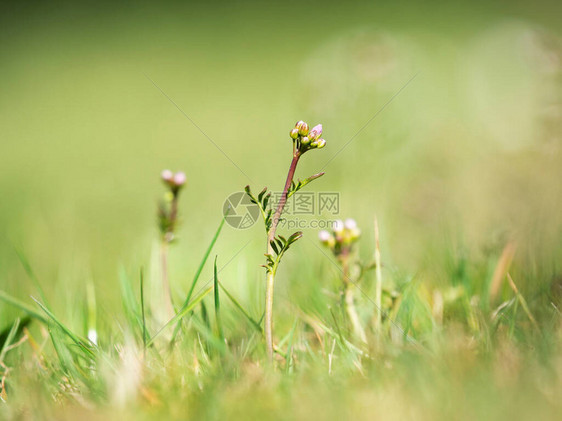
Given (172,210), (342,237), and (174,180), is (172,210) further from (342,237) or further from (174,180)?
(342,237)

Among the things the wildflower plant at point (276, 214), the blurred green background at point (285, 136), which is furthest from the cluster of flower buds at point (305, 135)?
the blurred green background at point (285, 136)

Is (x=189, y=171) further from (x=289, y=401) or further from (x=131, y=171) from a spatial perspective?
(x=289, y=401)

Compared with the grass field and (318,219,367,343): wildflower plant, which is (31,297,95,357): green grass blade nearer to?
the grass field

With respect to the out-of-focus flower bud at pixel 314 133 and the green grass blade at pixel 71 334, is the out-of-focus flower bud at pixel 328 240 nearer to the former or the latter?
the out-of-focus flower bud at pixel 314 133

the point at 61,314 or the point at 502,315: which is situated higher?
the point at 502,315

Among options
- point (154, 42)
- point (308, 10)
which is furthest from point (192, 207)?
point (308, 10)
